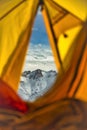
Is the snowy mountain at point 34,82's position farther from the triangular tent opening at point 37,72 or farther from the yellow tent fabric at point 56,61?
the yellow tent fabric at point 56,61

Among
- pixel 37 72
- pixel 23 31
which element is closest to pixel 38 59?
pixel 37 72

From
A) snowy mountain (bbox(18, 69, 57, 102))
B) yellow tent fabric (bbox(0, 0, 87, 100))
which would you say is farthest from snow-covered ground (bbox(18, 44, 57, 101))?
yellow tent fabric (bbox(0, 0, 87, 100))

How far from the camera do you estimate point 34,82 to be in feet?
10.2

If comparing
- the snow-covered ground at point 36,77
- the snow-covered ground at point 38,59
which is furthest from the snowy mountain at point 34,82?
the snow-covered ground at point 38,59

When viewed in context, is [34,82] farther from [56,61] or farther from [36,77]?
[56,61]

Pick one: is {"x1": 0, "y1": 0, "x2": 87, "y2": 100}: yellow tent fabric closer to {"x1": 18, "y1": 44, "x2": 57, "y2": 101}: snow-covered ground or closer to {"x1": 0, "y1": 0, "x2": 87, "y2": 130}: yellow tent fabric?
{"x1": 0, "y1": 0, "x2": 87, "y2": 130}: yellow tent fabric

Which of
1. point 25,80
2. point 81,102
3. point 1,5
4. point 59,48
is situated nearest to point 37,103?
point 81,102

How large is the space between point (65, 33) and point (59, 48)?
0.34 ft

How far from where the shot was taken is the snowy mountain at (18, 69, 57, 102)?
2900 mm

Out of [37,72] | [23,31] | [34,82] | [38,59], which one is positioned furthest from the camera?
[38,59]

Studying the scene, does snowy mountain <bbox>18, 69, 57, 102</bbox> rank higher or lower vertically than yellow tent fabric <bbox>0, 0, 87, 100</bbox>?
lower

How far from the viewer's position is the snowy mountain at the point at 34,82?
290 centimetres

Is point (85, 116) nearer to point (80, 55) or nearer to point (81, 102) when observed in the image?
point (81, 102)

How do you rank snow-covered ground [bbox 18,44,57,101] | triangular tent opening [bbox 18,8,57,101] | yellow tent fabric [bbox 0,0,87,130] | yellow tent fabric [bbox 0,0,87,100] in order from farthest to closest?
1. snow-covered ground [bbox 18,44,57,101]
2. triangular tent opening [bbox 18,8,57,101]
3. yellow tent fabric [bbox 0,0,87,100]
4. yellow tent fabric [bbox 0,0,87,130]
